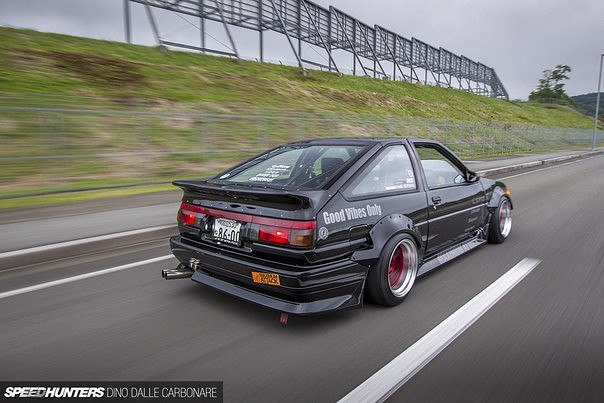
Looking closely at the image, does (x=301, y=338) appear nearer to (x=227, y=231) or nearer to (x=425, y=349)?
(x=425, y=349)

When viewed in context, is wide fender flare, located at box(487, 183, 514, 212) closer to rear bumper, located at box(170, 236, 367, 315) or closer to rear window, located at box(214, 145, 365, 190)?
rear window, located at box(214, 145, 365, 190)

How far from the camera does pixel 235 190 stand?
3.00 m

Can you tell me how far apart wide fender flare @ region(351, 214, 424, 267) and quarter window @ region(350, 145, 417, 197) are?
264 millimetres

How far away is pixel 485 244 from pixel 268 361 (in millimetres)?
3706

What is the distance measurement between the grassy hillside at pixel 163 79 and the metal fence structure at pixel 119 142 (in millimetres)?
1921

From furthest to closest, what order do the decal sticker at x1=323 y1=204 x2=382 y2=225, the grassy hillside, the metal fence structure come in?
the grassy hillside < the metal fence structure < the decal sticker at x1=323 y1=204 x2=382 y2=225

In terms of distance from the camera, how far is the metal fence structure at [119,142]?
827cm

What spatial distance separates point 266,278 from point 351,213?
2.58 ft

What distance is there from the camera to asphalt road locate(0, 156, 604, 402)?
229cm

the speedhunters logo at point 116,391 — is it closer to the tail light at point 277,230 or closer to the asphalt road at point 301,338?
the asphalt road at point 301,338

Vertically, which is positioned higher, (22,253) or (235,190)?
(235,190)

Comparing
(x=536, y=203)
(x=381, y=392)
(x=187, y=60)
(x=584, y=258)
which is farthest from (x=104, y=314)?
(x=187, y=60)

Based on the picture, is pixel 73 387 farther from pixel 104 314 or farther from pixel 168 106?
pixel 168 106

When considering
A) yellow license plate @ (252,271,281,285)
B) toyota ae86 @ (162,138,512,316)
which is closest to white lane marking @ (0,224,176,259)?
toyota ae86 @ (162,138,512,316)
